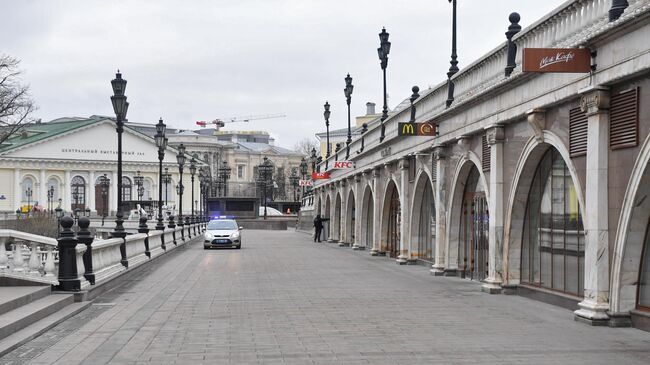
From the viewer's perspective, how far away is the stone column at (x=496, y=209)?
1712cm

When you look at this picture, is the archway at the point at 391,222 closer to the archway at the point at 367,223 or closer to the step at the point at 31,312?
the archway at the point at 367,223

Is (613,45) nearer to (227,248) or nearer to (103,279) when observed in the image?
(103,279)

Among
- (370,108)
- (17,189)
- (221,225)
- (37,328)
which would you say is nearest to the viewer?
→ (37,328)

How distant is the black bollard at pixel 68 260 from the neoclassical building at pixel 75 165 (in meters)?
99.6

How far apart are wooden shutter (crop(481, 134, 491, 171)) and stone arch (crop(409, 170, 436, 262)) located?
701 cm

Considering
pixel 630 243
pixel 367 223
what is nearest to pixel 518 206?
pixel 630 243

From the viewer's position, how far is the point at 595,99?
12.2 m

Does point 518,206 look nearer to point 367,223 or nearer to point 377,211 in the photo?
point 377,211

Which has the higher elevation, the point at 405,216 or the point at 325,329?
the point at 405,216

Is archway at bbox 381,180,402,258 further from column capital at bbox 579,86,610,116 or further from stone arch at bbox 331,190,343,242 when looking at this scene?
column capital at bbox 579,86,610,116

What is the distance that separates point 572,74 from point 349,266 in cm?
1402

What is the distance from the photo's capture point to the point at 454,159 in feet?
70.0

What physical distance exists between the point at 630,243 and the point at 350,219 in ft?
104

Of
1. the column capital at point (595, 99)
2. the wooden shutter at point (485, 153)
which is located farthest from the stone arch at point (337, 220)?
the column capital at point (595, 99)
